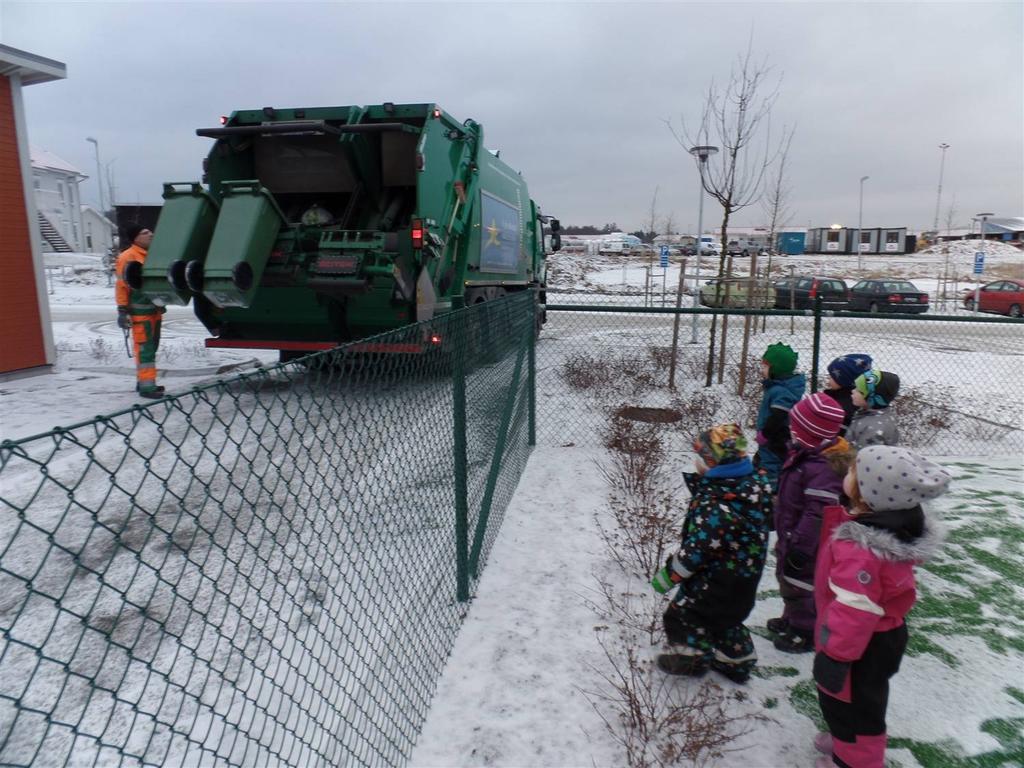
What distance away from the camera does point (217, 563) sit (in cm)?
401

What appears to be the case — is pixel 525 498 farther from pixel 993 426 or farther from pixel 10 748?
pixel 993 426

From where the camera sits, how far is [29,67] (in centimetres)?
916

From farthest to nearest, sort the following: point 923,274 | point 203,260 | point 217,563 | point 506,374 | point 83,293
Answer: point 923,274 → point 83,293 → point 203,260 → point 506,374 → point 217,563

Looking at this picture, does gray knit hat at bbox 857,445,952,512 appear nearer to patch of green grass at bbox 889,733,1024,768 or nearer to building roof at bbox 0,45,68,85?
patch of green grass at bbox 889,733,1024,768

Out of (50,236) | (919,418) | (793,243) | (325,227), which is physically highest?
(793,243)

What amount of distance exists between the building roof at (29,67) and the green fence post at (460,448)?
31.1 ft

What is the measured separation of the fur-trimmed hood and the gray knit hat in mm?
94

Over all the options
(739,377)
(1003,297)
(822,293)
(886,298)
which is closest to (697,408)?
(739,377)

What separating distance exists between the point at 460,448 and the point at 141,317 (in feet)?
20.0

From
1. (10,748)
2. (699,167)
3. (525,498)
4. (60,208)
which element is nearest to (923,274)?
(699,167)

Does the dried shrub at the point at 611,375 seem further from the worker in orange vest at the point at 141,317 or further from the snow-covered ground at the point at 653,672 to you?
the worker in orange vest at the point at 141,317

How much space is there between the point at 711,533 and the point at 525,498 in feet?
8.77

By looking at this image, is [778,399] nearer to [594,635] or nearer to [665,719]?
[594,635]

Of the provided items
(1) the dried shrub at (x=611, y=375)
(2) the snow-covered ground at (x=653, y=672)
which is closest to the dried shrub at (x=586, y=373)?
(1) the dried shrub at (x=611, y=375)
